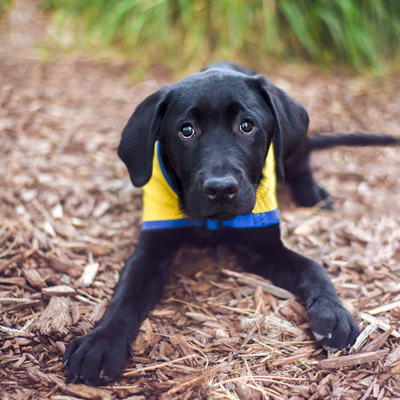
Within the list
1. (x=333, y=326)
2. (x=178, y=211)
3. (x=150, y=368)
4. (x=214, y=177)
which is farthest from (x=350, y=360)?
(x=178, y=211)

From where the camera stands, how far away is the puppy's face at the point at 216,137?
2.07 m

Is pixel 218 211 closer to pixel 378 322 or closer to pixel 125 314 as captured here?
pixel 125 314

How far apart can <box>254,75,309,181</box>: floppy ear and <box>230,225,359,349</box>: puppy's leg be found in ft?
1.38

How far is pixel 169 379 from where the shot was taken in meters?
1.84

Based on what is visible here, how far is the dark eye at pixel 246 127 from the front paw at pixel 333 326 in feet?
3.17

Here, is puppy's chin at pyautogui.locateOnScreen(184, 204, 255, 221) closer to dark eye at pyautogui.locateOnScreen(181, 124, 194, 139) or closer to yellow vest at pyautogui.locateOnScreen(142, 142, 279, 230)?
yellow vest at pyautogui.locateOnScreen(142, 142, 279, 230)

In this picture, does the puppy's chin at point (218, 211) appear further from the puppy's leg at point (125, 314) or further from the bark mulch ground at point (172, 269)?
the bark mulch ground at point (172, 269)

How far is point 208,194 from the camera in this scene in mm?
1987

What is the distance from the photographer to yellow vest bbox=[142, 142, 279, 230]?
243 cm

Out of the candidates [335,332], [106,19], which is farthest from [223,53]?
[335,332]

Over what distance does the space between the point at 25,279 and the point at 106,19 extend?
399cm

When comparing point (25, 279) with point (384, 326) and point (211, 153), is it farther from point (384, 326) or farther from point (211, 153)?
point (384, 326)

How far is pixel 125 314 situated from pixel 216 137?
3.27ft

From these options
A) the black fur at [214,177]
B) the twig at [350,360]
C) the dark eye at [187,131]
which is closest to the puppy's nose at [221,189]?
the black fur at [214,177]
